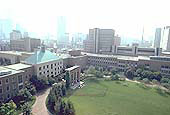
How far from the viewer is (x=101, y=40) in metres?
65.0

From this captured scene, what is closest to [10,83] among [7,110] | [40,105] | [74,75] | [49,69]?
[7,110]

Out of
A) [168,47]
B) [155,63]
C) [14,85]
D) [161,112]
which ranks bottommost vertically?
[161,112]

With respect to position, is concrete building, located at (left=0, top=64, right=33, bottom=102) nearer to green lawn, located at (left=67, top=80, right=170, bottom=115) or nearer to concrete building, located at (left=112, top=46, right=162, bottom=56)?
green lawn, located at (left=67, top=80, right=170, bottom=115)

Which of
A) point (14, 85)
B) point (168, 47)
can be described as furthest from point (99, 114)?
point (168, 47)

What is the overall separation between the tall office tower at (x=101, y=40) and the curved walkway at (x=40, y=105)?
4104 centimetres

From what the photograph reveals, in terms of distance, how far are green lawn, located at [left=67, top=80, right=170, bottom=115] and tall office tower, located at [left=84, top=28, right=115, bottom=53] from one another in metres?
33.1

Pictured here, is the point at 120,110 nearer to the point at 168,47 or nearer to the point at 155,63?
the point at 155,63

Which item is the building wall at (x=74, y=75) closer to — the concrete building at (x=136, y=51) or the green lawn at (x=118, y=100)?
the green lawn at (x=118, y=100)

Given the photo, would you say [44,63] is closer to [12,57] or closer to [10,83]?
[10,83]

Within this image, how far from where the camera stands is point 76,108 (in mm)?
21891

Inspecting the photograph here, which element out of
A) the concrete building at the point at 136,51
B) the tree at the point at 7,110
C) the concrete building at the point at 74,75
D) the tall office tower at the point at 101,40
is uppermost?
the tall office tower at the point at 101,40

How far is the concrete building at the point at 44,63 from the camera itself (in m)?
31.2

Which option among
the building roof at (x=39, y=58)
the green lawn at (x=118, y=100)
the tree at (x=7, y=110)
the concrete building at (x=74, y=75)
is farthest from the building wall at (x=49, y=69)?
the tree at (x=7, y=110)

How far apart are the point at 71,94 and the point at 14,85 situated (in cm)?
1052
